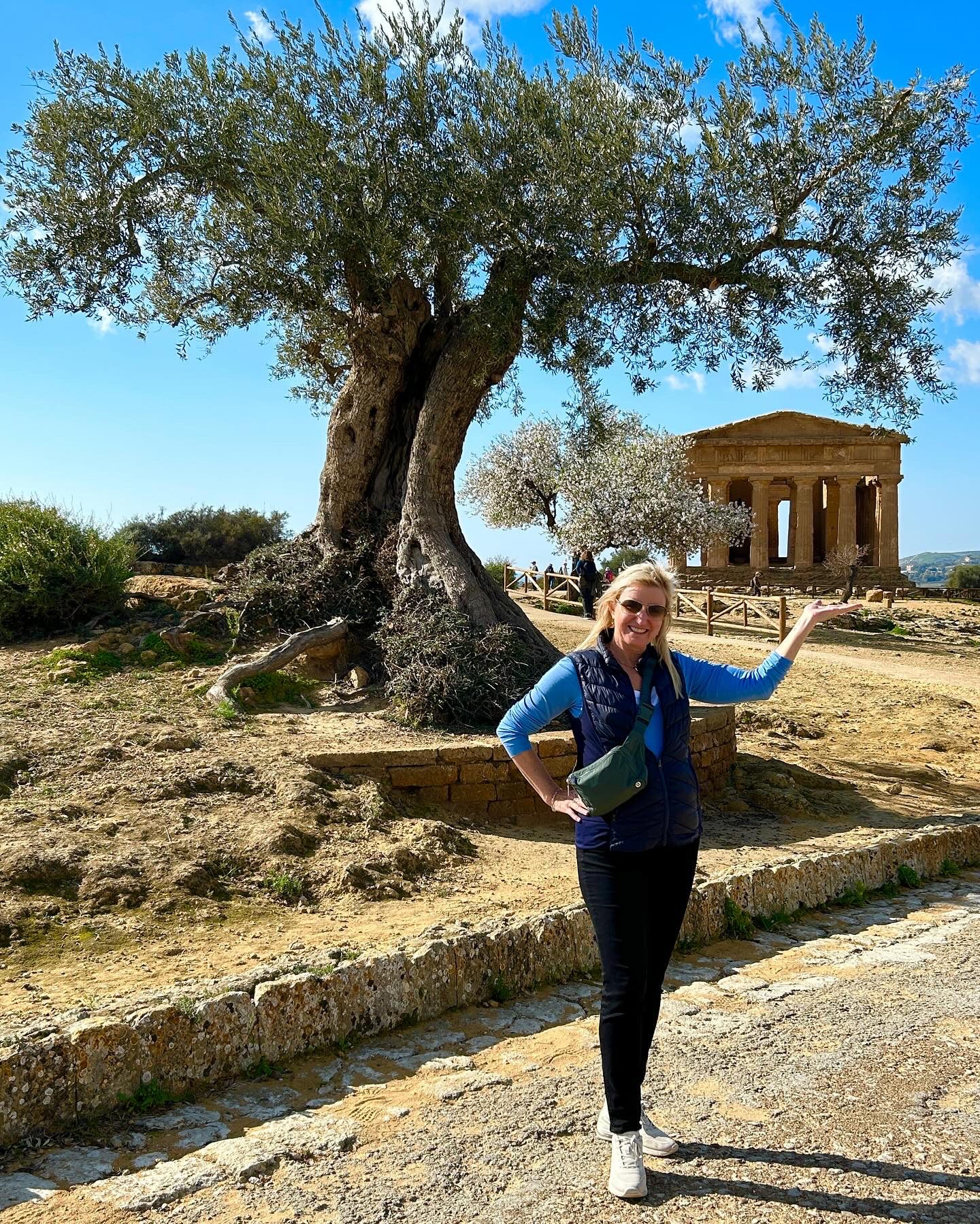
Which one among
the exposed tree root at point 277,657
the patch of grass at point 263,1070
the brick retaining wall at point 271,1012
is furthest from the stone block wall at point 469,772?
the patch of grass at point 263,1070

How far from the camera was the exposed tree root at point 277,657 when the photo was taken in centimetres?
952

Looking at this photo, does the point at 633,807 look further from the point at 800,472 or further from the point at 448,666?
the point at 800,472

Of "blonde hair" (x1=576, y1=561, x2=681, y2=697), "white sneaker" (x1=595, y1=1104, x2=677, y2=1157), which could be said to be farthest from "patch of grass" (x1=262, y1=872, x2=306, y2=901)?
"blonde hair" (x1=576, y1=561, x2=681, y2=697)

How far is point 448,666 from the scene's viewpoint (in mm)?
9836

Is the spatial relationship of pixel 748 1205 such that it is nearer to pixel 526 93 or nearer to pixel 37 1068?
pixel 37 1068

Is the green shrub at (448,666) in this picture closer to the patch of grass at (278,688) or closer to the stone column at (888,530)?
the patch of grass at (278,688)

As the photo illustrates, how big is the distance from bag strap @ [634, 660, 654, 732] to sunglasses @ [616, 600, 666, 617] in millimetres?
178

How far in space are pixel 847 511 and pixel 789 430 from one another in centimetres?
408

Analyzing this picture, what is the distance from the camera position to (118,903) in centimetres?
606

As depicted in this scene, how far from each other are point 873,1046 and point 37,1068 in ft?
10.8

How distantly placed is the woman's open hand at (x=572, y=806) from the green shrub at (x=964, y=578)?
46181 millimetres

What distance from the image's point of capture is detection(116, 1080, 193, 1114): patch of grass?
3.88 meters

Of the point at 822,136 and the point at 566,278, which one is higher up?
the point at 822,136

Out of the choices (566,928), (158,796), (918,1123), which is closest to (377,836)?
(158,796)
